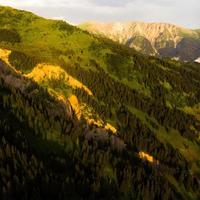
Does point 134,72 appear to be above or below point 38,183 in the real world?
below

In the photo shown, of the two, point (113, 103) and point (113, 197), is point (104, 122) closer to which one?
point (113, 103)

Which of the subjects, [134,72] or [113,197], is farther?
[134,72]

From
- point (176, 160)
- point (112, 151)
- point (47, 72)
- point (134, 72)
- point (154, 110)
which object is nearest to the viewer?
point (112, 151)

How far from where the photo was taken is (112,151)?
4978 cm

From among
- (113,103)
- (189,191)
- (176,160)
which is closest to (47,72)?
(113,103)

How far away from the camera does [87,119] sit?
8169cm

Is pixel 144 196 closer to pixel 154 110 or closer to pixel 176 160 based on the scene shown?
pixel 176 160

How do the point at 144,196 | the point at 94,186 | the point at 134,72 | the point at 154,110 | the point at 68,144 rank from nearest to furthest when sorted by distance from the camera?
the point at 94,186, the point at 144,196, the point at 68,144, the point at 154,110, the point at 134,72

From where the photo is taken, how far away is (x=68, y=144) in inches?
1715

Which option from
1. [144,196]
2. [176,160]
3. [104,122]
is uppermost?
[144,196]

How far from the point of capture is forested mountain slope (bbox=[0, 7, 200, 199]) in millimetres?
36094

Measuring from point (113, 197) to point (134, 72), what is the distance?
321ft

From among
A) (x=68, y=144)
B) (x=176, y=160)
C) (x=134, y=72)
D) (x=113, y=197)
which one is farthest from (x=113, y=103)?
(x=113, y=197)

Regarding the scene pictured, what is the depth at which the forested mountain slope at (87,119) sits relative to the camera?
36094 mm
